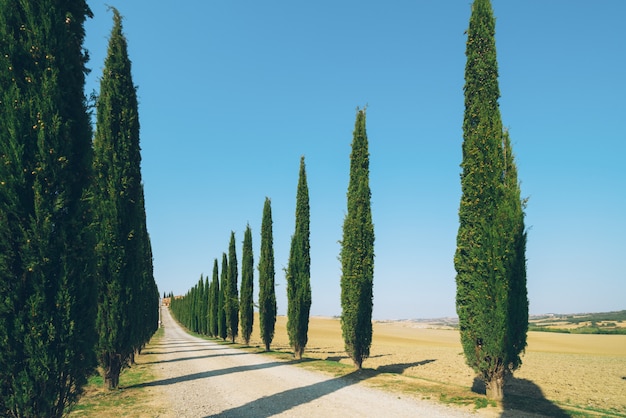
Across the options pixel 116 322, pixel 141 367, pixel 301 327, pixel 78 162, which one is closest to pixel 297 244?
pixel 301 327

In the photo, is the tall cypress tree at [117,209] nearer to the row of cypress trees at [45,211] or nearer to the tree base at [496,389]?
the row of cypress trees at [45,211]

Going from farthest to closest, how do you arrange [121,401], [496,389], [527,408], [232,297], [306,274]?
1. [232,297]
2. [306,274]
3. [121,401]
4. [496,389]
5. [527,408]

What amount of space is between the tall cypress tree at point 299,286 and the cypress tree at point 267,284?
5218 mm

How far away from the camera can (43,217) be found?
6.42 metres

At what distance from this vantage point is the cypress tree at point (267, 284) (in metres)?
28.1

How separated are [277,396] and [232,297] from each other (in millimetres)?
28743

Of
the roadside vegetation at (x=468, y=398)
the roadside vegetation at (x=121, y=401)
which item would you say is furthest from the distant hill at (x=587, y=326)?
the roadside vegetation at (x=121, y=401)

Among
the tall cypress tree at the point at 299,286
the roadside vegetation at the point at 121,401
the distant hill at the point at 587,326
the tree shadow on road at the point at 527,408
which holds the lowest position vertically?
the distant hill at the point at 587,326

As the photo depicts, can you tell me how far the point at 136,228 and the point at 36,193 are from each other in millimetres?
7949

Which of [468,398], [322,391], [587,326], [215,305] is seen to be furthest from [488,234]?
[587,326]

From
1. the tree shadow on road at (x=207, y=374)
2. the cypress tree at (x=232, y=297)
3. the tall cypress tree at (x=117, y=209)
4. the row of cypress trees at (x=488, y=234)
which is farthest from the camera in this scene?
the cypress tree at (x=232, y=297)

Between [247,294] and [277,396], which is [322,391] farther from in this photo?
[247,294]

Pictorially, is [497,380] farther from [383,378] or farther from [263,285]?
[263,285]

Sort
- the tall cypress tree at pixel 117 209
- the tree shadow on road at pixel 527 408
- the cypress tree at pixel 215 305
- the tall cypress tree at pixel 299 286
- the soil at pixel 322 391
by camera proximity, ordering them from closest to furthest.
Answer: the tree shadow on road at pixel 527 408 → the soil at pixel 322 391 → the tall cypress tree at pixel 117 209 → the tall cypress tree at pixel 299 286 → the cypress tree at pixel 215 305
